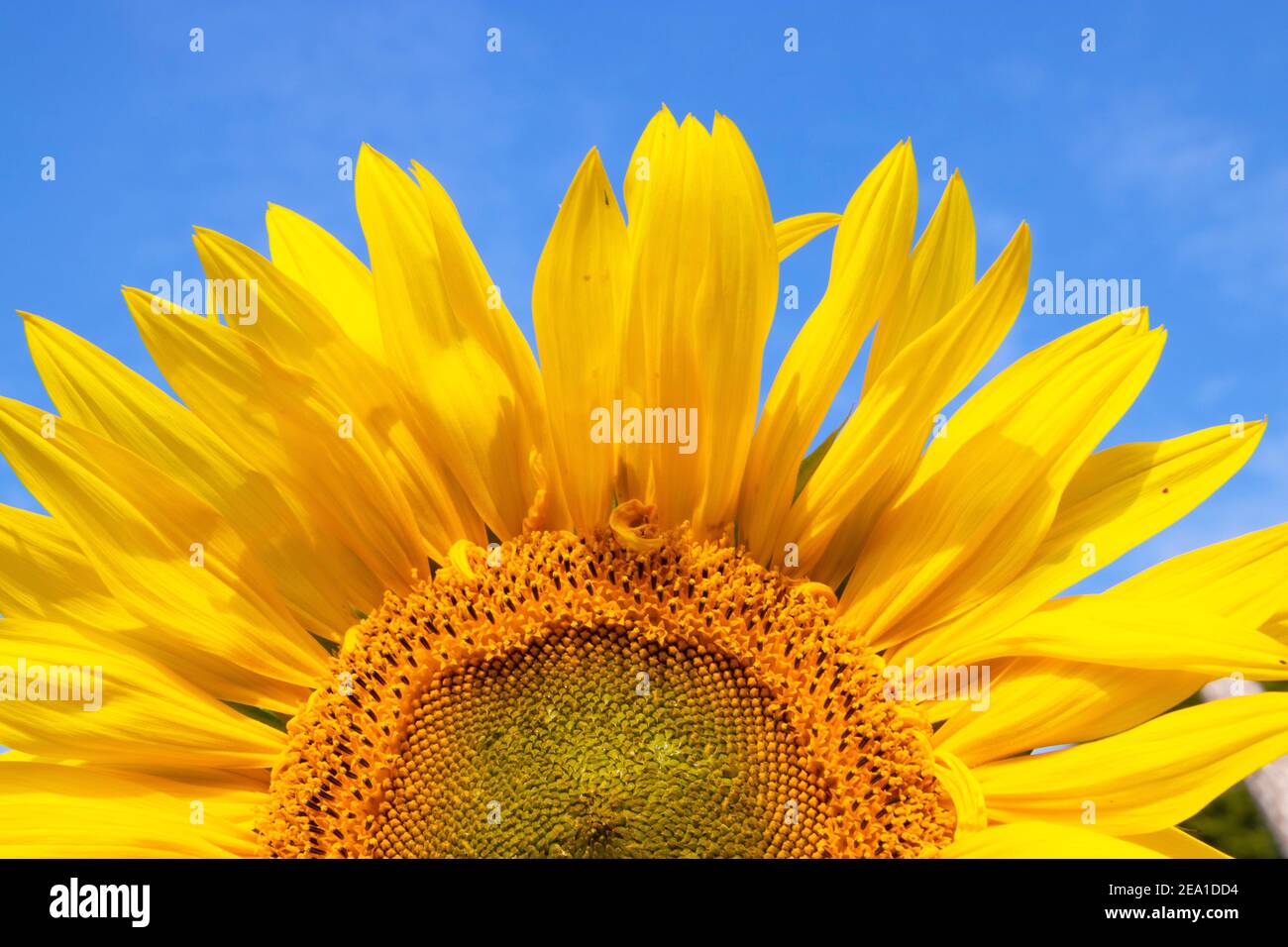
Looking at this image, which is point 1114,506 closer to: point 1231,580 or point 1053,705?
point 1231,580

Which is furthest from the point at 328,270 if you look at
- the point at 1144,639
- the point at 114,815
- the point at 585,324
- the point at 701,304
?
the point at 1144,639

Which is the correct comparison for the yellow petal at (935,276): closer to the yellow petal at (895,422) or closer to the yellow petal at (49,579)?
the yellow petal at (895,422)

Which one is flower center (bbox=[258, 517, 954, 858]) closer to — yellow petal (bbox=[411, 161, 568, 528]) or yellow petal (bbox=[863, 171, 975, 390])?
yellow petal (bbox=[411, 161, 568, 528])

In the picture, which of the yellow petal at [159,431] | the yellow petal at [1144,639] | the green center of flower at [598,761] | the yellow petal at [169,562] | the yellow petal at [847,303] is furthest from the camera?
the yellow petal at [159,431]

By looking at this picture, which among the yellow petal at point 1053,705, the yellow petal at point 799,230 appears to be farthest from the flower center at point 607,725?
the yellow petal at point 799,230
